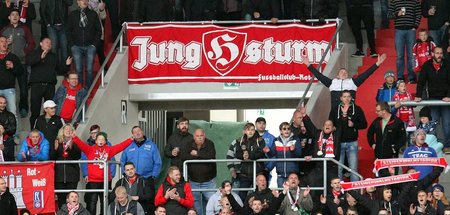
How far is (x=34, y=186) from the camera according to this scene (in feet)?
79.2

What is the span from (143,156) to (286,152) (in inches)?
85.4

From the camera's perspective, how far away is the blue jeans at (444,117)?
24828 millimetres

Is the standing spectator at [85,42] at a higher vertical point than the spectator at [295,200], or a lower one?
higher

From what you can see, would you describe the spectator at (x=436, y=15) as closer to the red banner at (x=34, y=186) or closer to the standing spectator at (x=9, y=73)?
the standing spectator at (x=9, y=73)

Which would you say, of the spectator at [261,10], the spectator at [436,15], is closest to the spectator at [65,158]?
the spectator at [261,10]

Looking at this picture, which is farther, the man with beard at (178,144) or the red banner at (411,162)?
the man with beard at (178,144)

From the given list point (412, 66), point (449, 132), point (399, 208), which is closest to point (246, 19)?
point (412, 66)

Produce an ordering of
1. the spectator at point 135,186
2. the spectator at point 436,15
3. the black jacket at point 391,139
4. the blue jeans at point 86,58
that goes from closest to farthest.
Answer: the spectator at point 135,186 < the black jacket at point 391,139 < the spectator at point 436,15 < the blue jeans at point 86,58

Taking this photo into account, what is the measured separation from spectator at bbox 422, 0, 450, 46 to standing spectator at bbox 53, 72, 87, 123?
19.7ft

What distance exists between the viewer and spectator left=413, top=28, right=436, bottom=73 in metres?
26.4

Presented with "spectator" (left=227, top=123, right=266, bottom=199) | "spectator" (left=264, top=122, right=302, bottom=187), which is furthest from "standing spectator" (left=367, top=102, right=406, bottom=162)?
"spectator" (left=227, top=123, right=266, bottom=199)

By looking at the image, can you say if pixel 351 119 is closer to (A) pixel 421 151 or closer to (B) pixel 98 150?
(A) pixel 421 151

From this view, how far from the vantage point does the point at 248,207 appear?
23.2 meters

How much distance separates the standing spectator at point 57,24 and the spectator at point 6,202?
5557mm
